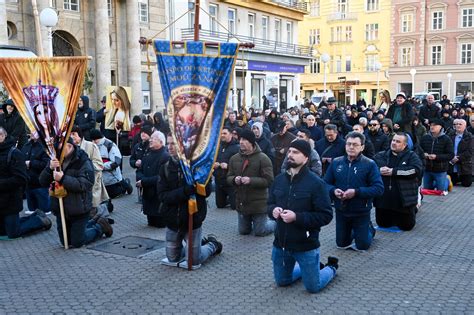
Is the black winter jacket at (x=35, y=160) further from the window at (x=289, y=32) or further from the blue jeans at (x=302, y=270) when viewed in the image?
the window at (x=289, y=32)

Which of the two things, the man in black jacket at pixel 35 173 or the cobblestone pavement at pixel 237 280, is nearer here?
the cobblestone pavement at pixel 237 280

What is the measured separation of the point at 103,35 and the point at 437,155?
1766cm

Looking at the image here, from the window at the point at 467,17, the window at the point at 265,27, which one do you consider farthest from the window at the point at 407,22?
the window at the point at 265,27

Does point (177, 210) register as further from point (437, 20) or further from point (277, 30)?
point (437, 20)

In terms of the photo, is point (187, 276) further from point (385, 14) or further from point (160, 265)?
point (385, 14)

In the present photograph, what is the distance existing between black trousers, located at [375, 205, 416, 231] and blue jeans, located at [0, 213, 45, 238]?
5.96 meters

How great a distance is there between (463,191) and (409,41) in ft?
165

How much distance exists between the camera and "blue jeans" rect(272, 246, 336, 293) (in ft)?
19.9

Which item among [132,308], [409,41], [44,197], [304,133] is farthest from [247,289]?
[409,41]

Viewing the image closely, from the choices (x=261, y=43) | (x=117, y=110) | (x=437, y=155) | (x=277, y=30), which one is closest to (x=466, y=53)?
(x=277, y=30)

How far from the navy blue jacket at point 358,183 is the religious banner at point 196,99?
83.2 inches

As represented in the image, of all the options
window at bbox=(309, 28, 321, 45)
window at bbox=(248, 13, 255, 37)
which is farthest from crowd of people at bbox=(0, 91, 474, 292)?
window at bbox=(309, 28, 321, 45)

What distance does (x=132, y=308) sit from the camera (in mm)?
5887

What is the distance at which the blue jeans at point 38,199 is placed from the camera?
34.0ft
